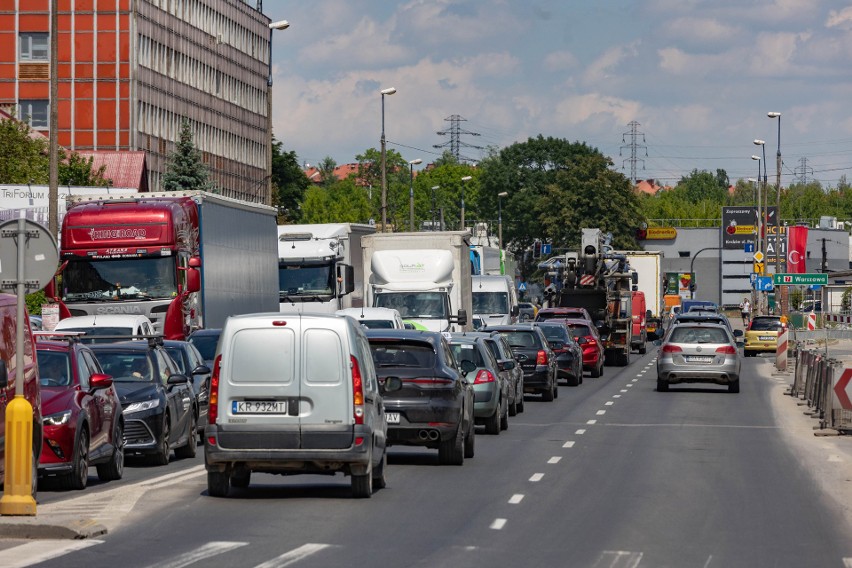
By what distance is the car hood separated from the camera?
20.8 m

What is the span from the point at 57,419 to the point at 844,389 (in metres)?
13.7

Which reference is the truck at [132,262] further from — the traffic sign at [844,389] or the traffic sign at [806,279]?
the traffic sign at [806,279]

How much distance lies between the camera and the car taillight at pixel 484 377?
84.5 feet

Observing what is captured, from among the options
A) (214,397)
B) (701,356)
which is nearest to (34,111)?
(701,356)

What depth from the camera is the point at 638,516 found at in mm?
15133

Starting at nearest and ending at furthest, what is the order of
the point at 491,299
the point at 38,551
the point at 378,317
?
1. the point at 38,551
2. the point at 378,317
3. the point at 491,299

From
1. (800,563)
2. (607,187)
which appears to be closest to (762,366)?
(800,563)

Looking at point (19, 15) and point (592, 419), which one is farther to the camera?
point (19, 15)

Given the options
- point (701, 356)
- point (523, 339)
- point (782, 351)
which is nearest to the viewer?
point (523, 339)

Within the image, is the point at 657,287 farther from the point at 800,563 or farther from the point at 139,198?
the point at 800,563

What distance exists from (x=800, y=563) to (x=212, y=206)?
25478mm

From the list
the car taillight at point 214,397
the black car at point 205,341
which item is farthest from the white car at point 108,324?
the car taillight at point 214,397

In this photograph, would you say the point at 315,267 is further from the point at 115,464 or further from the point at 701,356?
the point at 115,464

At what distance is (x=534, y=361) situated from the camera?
118 ft
